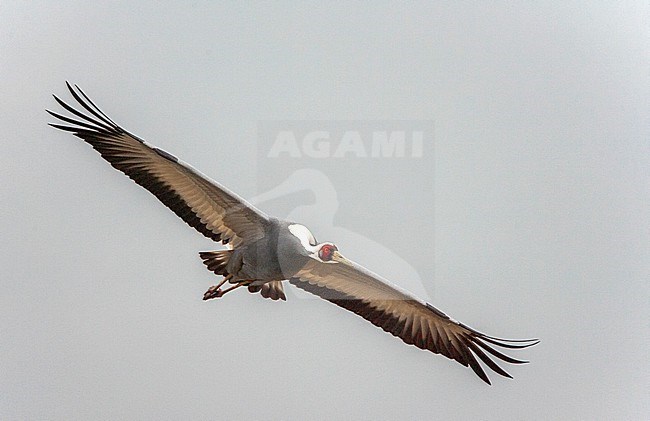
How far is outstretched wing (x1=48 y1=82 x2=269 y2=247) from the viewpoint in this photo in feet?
14.3

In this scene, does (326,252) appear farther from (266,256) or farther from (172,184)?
(172,184)

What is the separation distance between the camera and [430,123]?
5.44 m

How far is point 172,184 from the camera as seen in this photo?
14.9 ft

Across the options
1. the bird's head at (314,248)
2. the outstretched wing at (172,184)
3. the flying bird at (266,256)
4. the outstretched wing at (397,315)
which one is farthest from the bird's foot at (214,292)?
the bird's head at (314,248)

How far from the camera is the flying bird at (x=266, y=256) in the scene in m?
4.23

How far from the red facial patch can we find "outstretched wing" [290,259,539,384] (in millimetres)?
404

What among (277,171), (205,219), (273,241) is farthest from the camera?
(277,171)

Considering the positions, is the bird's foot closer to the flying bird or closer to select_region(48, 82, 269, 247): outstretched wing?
the flying bird

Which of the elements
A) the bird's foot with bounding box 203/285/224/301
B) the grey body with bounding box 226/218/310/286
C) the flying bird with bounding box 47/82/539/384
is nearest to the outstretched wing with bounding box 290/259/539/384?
the flying bird with bounding box 47/82/539/384

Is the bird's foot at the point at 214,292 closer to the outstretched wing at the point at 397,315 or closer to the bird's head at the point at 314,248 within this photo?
the outstretched wing at the point at 397,315

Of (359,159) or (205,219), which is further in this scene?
(359,159)

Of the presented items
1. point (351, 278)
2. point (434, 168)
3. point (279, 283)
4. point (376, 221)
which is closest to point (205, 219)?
point (279, 283)

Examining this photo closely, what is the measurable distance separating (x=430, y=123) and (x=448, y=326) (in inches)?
56.4

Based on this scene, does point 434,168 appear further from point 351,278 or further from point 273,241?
point 273,241
